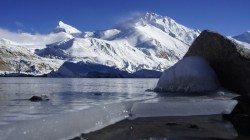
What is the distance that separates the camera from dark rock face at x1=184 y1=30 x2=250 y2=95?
2256 cm

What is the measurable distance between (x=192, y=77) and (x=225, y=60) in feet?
7.82

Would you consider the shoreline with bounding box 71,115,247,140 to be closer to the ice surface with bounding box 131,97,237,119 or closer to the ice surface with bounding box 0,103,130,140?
the ice surface with bounding box 0,103,130,140

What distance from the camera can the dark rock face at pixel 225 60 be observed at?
2256 cm

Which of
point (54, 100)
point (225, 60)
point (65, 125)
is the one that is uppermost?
point (225, 60)

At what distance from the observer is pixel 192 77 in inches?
958

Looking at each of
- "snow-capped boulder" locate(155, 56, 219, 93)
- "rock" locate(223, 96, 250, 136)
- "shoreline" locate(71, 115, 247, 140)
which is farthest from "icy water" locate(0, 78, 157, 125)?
"rock" locate(223, 96, 250, 136)

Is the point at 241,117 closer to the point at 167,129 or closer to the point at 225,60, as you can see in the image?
the point at 167,129

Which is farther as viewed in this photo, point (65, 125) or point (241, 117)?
point (241, 117)

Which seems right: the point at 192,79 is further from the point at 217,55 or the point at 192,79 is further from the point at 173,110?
the point at 173,110

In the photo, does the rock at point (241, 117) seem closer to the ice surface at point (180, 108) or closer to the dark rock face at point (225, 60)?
the ice surface at point (180, 108)

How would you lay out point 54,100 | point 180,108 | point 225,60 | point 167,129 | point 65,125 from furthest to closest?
1. point 225,60
2. point 54,100
3. point 180,108
4. point 167,129
5. point 65,125

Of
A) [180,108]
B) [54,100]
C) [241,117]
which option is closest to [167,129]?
[180,108]

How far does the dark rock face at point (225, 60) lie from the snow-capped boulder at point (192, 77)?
2.79 feet

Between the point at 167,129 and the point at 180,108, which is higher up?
the point at 180,108
